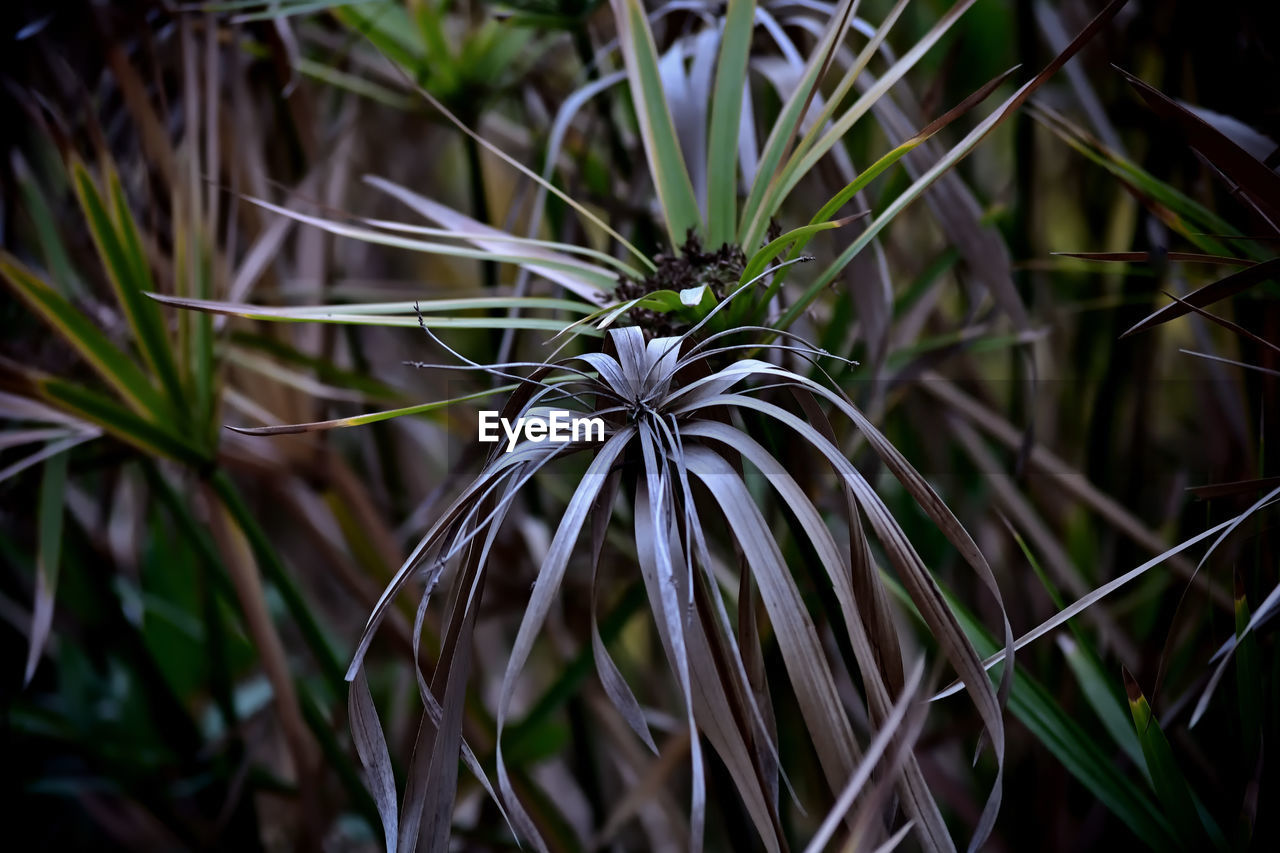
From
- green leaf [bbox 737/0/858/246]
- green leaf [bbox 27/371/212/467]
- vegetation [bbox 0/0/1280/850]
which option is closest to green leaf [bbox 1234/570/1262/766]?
vegetation [bbox 0/0/1280/850]

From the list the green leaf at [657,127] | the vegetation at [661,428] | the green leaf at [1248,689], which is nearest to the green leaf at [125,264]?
the vegetation at [661,428]

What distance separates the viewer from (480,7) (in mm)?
734

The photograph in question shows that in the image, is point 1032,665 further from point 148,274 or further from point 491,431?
point 148,274

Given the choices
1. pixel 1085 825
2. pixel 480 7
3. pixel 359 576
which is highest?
pixel 480 7

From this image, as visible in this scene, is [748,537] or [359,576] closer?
[748,537]

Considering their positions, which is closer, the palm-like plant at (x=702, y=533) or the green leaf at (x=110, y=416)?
the palm-like plant at (x=702, y=533)

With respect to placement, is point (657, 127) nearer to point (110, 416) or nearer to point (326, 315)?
point (326, 315)

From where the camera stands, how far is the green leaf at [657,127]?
0.42m

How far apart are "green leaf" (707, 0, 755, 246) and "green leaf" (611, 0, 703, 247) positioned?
0.01 meters

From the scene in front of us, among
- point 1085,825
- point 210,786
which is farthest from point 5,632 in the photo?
point 1085,825

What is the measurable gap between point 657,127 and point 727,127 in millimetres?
36

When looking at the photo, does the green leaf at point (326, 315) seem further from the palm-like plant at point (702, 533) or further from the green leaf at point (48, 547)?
the green leaf at point (48, 547)

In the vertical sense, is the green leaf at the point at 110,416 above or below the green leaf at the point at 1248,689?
above

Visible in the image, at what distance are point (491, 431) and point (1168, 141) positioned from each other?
0.52m
